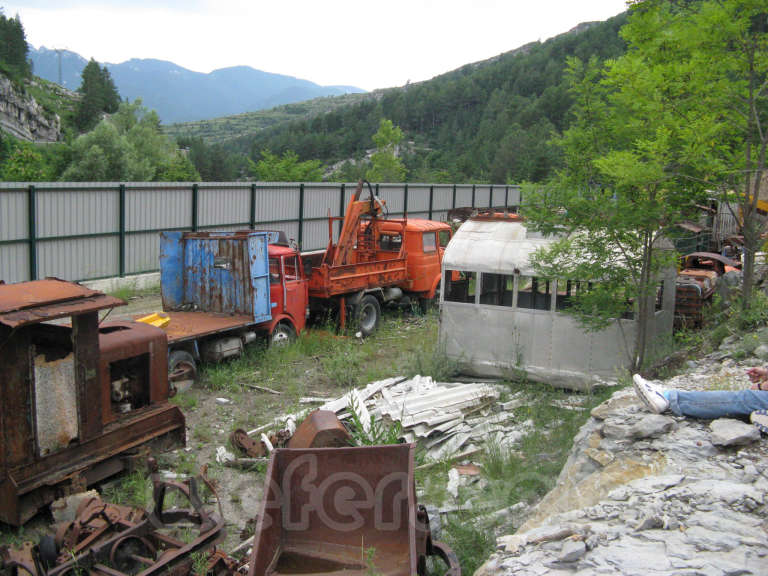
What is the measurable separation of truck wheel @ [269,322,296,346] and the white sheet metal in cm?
343

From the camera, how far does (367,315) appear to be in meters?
15.1

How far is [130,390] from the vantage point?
25.5ft

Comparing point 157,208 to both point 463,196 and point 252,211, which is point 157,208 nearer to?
point 252,211

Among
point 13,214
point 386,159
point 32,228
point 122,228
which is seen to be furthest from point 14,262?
point 386,159

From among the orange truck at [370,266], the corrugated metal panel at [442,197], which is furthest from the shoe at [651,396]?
the corrugated metal panel at [442,197]

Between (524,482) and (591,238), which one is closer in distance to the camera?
(524,482)

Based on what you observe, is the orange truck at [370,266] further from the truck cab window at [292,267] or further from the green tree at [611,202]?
the green tree at [611,202]

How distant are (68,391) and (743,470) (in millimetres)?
6073

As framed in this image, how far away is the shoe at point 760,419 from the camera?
17.2ft

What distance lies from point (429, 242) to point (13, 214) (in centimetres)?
1002

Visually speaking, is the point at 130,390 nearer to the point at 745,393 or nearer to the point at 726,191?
the point at 745,393

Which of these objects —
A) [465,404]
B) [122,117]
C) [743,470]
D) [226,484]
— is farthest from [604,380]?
[122,117]

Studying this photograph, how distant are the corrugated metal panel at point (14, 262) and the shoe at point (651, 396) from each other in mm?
14384

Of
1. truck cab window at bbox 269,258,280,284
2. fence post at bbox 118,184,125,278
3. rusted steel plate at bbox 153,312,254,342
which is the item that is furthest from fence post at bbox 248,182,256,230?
rusted steel plate at bbox 153,312,254,342
